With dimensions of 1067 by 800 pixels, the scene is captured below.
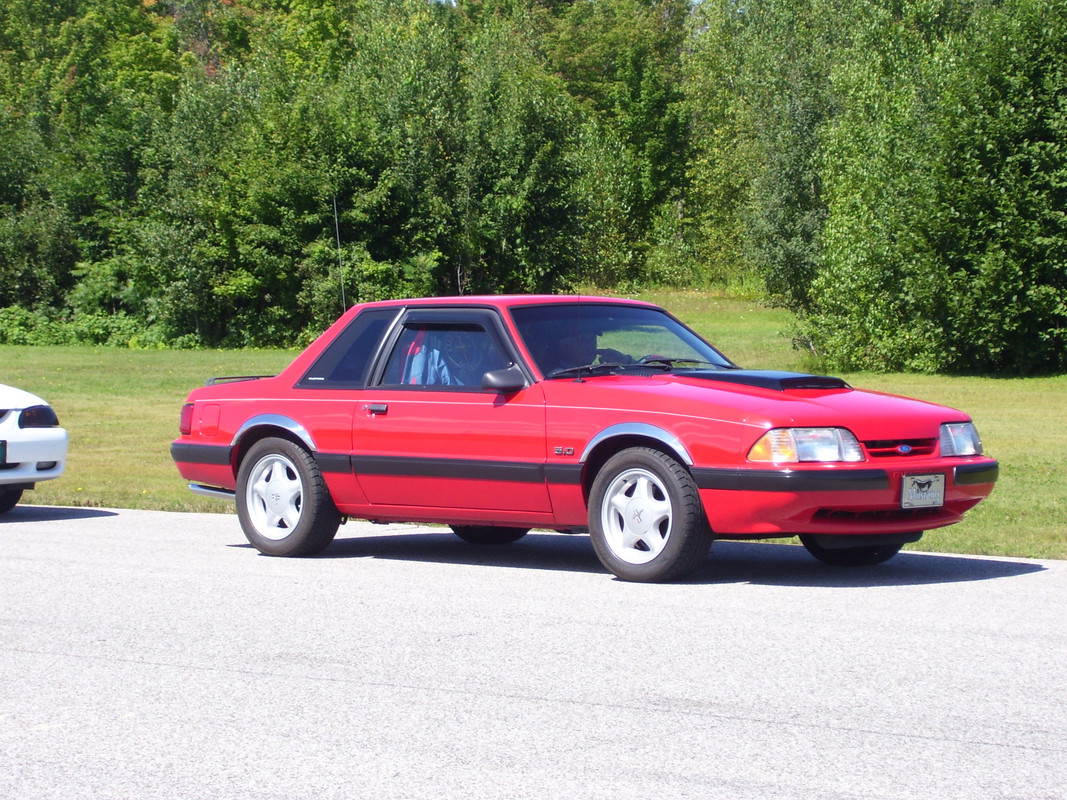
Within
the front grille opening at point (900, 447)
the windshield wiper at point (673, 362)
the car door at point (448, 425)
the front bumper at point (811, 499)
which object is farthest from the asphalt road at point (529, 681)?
the windshield wiper at point (673, 362)

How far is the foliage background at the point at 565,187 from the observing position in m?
33.4

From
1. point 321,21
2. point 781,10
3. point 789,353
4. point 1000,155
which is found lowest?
point 789,353

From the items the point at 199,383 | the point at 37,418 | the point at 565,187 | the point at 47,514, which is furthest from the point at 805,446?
the point at 565,187

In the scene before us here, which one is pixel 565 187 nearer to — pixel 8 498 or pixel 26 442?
pixel 8 498

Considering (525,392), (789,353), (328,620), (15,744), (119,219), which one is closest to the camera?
(15,744)

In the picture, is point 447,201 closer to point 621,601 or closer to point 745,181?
point 745,181

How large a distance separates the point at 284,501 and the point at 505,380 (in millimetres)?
1938

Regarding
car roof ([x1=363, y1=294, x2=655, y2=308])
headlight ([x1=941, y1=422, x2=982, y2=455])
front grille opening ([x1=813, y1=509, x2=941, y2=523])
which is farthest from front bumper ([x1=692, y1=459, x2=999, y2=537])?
car roof ([x1=363, y1=294, x2=655, y2=308])

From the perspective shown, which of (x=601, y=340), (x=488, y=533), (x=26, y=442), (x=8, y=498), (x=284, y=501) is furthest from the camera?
(x=8, y=498)

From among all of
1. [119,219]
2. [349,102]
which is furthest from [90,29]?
[349,102]

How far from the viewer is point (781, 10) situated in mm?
60000

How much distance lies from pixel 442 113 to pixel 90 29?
229 feet

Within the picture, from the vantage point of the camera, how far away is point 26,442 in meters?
10.8

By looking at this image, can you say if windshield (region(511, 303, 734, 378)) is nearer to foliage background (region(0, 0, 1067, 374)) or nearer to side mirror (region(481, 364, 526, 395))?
side mirror (region(481, 364, 526, 395))
